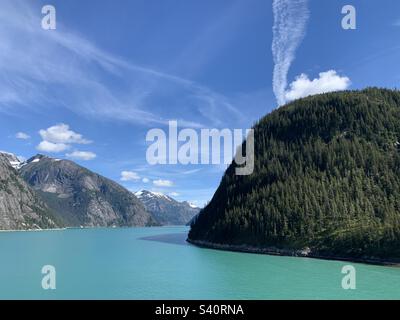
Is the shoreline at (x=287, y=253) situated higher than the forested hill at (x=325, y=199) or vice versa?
the forested hill at (x=325, y=199)

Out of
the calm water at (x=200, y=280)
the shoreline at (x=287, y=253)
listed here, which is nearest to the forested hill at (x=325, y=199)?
the shoreline at (x=287, y=253)

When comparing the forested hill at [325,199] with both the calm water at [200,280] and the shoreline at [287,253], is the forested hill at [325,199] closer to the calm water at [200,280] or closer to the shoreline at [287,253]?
the shoreline at [287,253]

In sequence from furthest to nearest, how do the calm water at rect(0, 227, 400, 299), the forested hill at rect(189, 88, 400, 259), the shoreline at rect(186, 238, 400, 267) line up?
the forested hill at rect(189, 88, 400, 259), the shoreline at rect(186, 238, 400, 267), the calm water at rect(0, 227, 400, 299)

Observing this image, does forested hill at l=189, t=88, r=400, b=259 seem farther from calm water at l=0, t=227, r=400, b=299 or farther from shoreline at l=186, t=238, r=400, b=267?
calm water at l=0, t=227, r=400, b=299

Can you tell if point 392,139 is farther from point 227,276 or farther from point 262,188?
point 227,276

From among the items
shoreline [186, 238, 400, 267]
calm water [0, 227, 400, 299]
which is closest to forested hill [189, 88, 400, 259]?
shoreline [186, 238, 400, 267]

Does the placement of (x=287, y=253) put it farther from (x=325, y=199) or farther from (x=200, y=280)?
(x=200, y=280)
